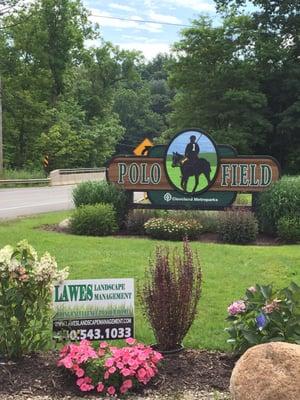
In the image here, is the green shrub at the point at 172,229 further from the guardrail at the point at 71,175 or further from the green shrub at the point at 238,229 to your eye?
the guardrail at the point at 71,175

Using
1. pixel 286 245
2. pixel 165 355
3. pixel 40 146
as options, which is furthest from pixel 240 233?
pixel 40 146

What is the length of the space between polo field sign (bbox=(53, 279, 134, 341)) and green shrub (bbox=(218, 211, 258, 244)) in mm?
8201

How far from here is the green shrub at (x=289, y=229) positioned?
12.9 m

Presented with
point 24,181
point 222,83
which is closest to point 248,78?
point 222,83

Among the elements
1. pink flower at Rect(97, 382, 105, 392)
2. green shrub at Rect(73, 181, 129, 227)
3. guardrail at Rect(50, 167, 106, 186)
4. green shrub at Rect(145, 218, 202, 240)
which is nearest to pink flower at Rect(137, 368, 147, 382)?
pink flower at Rect(97, 382, 105, 392)

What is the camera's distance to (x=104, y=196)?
1506cm

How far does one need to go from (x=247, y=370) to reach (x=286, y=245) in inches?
356

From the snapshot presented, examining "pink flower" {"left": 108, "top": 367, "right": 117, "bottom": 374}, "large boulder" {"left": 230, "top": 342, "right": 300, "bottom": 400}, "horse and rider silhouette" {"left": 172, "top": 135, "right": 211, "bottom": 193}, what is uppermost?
"horse and rider silhouette" {"left": 172, "top": 135, "right": 211, "bottom": 193}

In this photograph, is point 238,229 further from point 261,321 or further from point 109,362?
point 109,362

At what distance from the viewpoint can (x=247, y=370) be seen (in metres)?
3.77

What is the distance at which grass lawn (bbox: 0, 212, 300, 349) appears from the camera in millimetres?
6234

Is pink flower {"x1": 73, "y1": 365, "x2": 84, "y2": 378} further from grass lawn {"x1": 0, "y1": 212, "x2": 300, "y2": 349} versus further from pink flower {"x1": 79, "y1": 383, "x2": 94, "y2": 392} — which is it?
grass lawn {"x1": 0, "y1": 212, "x2": 300, "y2": 349}

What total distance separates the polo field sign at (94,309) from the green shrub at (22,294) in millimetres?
106

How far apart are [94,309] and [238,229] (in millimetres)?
8445
